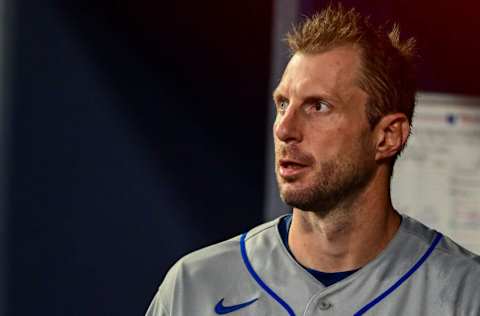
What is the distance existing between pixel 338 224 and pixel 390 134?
185mm

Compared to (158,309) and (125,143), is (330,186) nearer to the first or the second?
(158,309)

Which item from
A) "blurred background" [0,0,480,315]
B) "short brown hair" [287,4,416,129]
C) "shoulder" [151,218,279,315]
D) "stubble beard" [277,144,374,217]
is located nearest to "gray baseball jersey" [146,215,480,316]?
"shoulder" [151,218,279,315]

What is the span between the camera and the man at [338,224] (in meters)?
1.88

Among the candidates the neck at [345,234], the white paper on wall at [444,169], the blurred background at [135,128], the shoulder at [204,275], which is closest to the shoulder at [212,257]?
the shoulder at [204,275]

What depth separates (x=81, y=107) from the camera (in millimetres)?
2721

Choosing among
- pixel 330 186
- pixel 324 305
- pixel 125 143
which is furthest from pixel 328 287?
pixel 125 143

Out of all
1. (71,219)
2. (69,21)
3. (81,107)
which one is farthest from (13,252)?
(69,21)

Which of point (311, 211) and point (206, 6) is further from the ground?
point (206, 6)

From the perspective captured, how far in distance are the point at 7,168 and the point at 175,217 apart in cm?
46

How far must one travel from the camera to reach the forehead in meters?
1.89

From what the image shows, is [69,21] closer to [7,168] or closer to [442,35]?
[7,168]

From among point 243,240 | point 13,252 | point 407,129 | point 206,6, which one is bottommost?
point 13,252

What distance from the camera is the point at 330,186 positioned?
1888 millimetres

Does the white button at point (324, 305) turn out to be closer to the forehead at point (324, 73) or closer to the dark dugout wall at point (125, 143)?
the forehead at point (324, 73)
